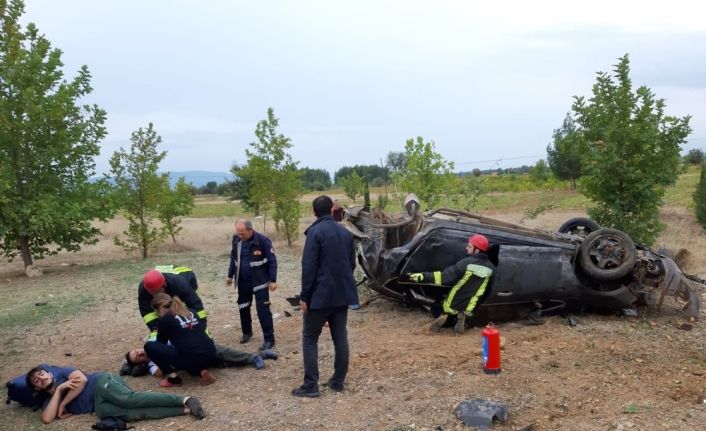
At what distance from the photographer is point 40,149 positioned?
14336 millimetres

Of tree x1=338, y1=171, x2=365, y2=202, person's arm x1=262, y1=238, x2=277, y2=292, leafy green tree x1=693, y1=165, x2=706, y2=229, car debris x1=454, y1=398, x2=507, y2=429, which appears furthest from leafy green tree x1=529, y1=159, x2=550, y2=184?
car debris x1=454, y1=398, x2=507, y2=429

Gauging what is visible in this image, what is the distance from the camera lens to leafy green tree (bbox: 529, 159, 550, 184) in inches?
1896

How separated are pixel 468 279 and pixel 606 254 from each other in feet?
6.15

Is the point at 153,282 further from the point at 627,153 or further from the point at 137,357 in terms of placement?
the point at 627,153

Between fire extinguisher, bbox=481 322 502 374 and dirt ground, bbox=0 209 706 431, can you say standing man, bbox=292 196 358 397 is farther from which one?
fire extinguisher, bbox=481 322 502 374

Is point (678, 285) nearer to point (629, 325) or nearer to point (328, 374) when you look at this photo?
point (629, 325)

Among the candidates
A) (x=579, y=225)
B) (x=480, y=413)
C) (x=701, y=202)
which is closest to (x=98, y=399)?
(x=480, y=413)

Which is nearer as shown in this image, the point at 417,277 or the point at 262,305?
the point at 262,305

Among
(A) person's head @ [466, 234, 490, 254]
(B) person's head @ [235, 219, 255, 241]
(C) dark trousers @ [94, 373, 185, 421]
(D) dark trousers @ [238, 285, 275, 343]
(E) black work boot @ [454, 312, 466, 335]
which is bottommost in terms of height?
(C) dark trousers @ [94, 373, 185, 421]

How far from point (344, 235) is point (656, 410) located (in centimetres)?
296

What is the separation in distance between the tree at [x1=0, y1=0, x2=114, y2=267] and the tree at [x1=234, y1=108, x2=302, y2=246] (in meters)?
4.46

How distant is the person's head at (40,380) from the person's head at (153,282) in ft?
3.72

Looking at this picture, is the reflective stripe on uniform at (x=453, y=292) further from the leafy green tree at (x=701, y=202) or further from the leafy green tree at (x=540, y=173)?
the leafy green tree at (x=540, y=173)

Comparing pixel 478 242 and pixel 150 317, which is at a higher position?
pixel 478 242
